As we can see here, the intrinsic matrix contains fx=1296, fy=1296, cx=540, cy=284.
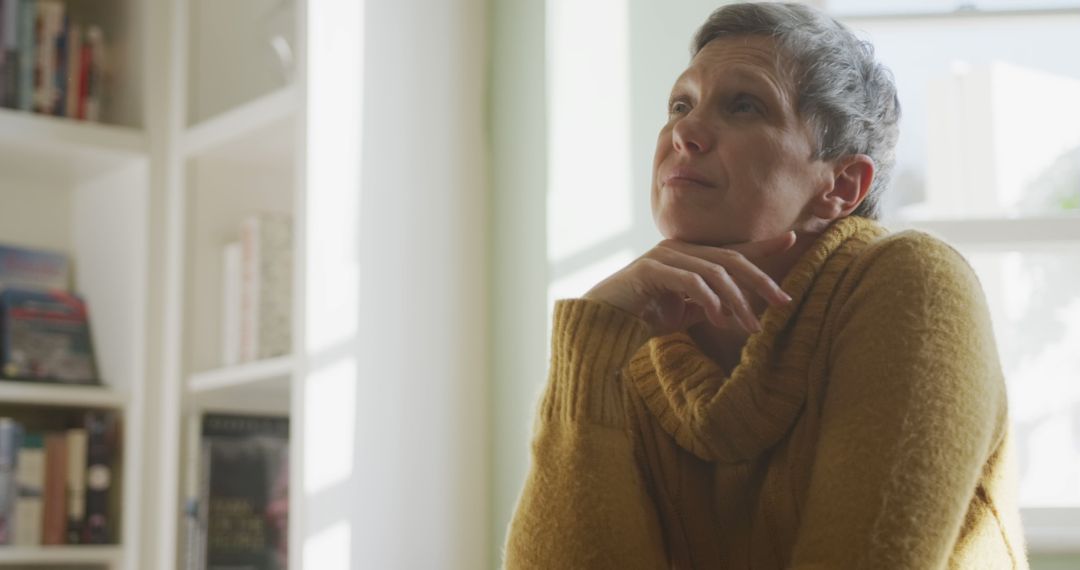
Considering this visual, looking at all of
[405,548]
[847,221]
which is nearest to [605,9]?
[405,548]

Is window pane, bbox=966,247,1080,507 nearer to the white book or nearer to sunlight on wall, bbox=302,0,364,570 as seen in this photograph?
sunlight on wall, bbox=302,0,364,570

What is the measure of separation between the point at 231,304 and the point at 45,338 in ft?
1.57

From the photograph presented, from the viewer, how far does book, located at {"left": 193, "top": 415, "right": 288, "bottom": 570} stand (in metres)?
2.45

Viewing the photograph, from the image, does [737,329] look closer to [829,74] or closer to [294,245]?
[829,74]

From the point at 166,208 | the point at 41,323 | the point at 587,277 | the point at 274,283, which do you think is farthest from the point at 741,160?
the point at 41,323

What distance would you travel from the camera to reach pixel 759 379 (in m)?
1.20

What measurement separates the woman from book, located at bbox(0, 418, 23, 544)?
1683mm

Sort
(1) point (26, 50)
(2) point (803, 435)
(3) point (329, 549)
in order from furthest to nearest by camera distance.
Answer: (1) point (26, 50), (3) point (329, 549), (2) point (803, 435)

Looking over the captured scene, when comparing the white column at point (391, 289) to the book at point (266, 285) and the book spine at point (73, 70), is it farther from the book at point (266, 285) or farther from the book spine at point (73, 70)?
the book spine at point (73, 70)

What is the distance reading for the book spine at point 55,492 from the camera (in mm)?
2662

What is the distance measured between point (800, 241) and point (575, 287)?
1144 mm

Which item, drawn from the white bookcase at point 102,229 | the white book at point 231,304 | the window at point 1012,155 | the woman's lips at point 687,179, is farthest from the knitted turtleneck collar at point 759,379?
the white bookcase at point 102,229

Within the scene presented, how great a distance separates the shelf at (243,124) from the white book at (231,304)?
0.67 feet

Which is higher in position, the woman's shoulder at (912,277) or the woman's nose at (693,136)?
the woman's nose at (693,136)
